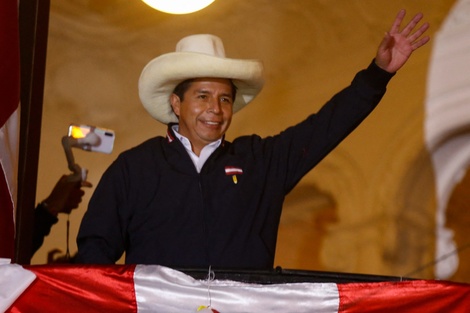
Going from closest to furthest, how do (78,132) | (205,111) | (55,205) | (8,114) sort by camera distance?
(8,114)
(205,111)
(78,132)
(55,205)

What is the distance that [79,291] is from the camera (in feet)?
5.58

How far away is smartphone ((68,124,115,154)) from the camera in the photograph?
2639mm

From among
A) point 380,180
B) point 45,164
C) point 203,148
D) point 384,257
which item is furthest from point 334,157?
point 203,148

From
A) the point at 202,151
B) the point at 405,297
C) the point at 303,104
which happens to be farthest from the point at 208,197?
the point at 303,104

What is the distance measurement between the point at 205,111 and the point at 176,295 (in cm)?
61

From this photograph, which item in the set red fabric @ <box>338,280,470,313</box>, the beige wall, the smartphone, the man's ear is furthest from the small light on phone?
red fabric @ <box>338,280,470,313</box>

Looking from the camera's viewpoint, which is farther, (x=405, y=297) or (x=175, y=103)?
(x=175, y=103)

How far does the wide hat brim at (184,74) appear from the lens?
220cm

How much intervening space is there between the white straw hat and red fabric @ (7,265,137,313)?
64 centimetres

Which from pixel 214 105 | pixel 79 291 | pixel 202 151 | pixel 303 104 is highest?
pixel 303 104

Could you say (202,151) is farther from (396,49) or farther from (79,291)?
(79,291)

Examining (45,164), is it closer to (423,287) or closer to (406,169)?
(406,169)

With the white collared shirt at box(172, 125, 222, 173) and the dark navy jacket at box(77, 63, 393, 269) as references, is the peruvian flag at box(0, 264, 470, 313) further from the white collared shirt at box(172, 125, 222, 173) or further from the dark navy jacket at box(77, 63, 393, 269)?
the white collared shirt at box(172, 125, 222, 173)

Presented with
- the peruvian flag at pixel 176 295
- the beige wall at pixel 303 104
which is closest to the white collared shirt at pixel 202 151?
the peruvian flag at pixel 176 295
